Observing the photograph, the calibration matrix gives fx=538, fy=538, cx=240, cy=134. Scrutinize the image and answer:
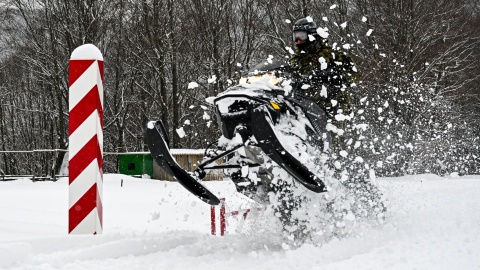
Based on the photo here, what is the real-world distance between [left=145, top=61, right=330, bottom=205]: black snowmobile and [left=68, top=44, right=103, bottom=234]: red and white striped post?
94 centimetres

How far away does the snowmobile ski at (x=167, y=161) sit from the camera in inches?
207

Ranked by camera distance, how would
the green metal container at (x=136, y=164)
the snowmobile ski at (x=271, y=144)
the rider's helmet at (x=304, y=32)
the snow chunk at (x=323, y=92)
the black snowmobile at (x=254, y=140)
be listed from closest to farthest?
the snowmobile ski at (x=271, y=144), the black snowmobile at (x=254, y=140), the snow chunk at (x=323, y=92), the rider's helmet at (x=304, y=32), the green metal container at (x=136, y=164)

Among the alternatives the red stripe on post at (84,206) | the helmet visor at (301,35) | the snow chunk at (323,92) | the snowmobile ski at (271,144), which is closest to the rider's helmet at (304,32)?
the helmet visor at (301,35)

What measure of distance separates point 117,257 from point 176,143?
1041 inches

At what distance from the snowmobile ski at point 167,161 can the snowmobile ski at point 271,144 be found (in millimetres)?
1067

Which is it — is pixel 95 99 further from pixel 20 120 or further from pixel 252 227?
pixel 20 120

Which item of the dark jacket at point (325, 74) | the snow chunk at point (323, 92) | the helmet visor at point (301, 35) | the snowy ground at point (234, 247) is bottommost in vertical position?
the snowy ground at point (234, 247)

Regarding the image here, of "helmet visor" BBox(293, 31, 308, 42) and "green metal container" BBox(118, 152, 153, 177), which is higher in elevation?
"helmet visor" BBox(293, 31, 308, 42)

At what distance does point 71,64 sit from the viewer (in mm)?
4395

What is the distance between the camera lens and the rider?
5.58m

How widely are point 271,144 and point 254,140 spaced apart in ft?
1.25

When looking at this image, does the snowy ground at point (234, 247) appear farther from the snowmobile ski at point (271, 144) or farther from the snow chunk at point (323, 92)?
the snow chunk at point (323, 92)

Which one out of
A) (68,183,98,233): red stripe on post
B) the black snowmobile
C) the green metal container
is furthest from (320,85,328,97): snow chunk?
the green metal container

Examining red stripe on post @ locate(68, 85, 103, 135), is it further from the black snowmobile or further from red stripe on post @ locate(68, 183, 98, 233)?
the black snowmobile
